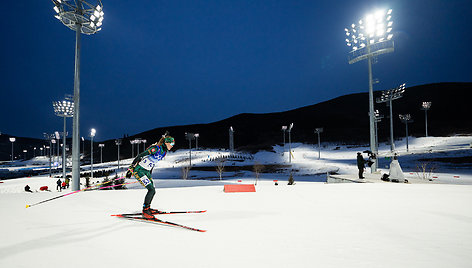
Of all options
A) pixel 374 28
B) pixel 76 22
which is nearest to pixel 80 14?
pixel 76 22

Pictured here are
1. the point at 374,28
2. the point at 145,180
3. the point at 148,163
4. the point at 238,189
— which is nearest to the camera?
the point at 148,163

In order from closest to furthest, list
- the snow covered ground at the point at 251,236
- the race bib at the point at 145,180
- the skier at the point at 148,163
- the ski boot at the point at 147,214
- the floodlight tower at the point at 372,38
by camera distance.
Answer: the snow covered ground at the point at 251,236 → the ski boot at the point at 147,214 → the skier at the point at 148,163 → the race bib at the point at 145,180 → the floodlight tower at the point at 372,38

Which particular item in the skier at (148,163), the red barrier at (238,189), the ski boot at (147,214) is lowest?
the red barrier at (238,189)

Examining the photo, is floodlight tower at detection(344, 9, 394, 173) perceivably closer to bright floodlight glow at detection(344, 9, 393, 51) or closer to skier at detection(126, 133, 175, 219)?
bright floodlight glow at detection(344, 9, 393, 51)

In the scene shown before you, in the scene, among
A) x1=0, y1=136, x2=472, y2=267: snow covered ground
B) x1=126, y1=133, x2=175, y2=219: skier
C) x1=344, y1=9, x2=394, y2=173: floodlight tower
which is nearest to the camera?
x1=0, y1=136, x2=472, y2=267: snow covered ground

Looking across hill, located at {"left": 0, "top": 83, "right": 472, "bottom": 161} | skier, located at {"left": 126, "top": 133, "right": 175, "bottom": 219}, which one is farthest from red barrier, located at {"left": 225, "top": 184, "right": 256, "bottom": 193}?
hill, located at {"left": 0, "top": 83, "right": 472, "bottom": 161}

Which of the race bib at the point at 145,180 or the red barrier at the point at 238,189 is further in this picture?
the red barrier at the point at 238,189

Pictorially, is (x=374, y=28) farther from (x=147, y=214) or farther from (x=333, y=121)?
(x=333, y=121)

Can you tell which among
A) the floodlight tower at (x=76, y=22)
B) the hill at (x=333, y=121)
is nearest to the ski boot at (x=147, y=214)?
the floodlight tower at (x=76, y=22)

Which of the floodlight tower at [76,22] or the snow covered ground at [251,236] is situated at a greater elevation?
the floodlight tower at [76,22]

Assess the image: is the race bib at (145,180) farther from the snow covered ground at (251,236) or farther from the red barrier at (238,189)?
the red barrier at (238,189)

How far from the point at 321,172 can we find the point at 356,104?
167 meters

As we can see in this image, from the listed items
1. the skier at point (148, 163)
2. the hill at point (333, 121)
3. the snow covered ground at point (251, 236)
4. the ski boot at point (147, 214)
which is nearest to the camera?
the snow covered ground at point (251, 236)

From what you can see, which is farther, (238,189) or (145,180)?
(238,189)
